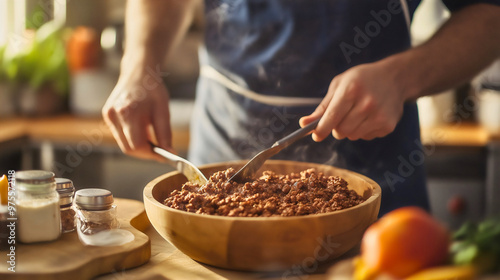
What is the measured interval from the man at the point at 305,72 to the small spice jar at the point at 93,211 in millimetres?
278

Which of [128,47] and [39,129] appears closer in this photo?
[128,47]

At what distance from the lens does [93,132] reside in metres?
2.47

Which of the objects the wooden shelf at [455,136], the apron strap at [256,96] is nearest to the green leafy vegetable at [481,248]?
the apron strap at [256,96]

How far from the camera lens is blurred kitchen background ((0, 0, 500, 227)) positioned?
6.99ft

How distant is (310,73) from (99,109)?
1.77 metres

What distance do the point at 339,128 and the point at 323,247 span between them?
290mm

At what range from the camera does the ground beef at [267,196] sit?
87cm

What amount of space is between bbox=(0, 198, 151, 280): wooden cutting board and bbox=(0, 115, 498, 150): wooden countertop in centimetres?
143

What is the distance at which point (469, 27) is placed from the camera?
1.22m

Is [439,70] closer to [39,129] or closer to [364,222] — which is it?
A: [364,222]

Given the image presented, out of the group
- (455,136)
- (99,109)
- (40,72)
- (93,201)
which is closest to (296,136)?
(93,201)

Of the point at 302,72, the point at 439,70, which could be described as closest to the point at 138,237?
the point at 302,72

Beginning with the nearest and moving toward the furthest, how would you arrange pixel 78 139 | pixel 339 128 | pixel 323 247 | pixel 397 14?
pixel 323 247 < pixel 339 128 < pixel 397 14 < pixel 78 139

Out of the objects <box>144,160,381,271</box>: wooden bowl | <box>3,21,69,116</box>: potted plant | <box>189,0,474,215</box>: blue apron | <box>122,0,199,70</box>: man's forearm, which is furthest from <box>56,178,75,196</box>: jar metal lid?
<box>3,21,69,116</box>: potted plant
